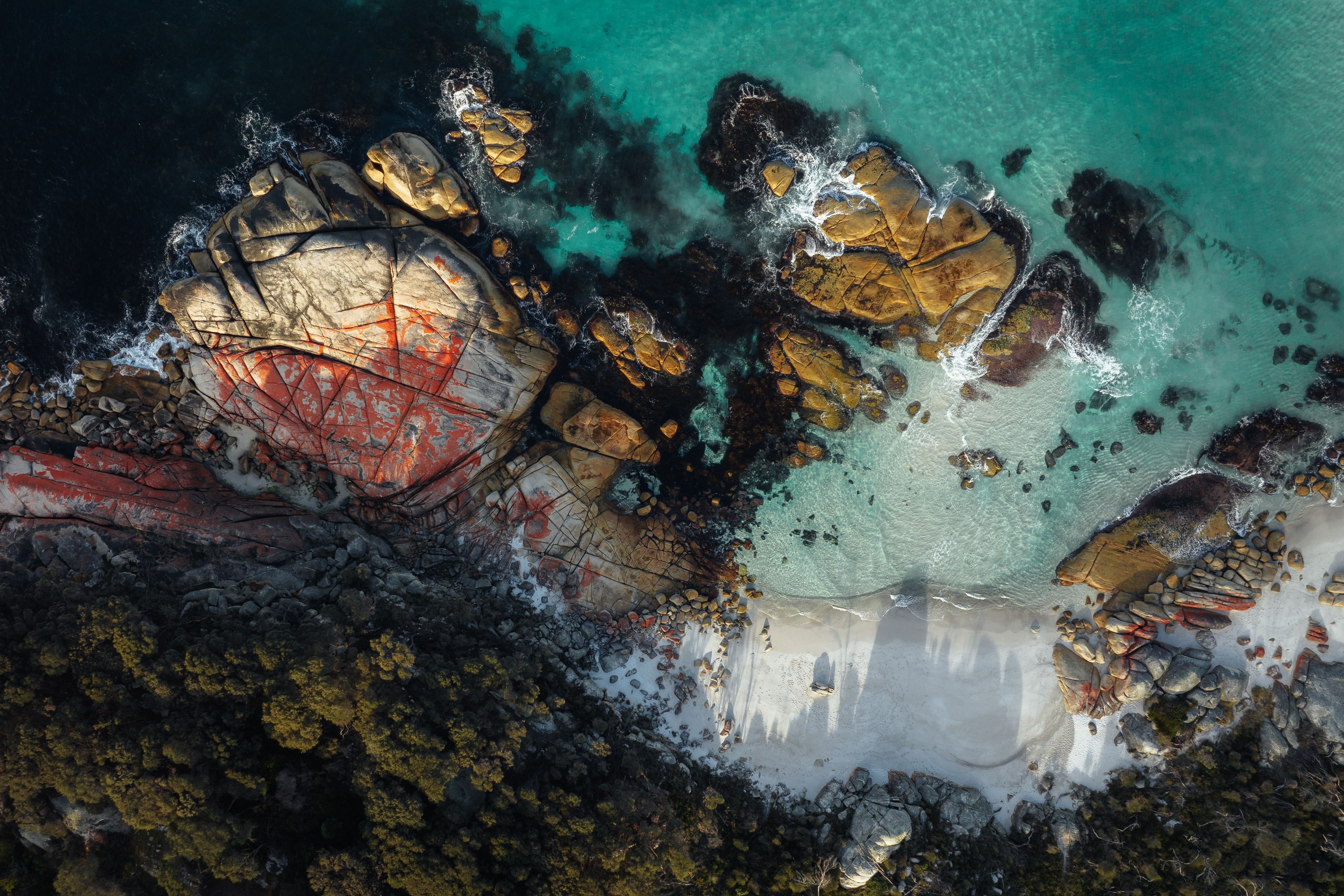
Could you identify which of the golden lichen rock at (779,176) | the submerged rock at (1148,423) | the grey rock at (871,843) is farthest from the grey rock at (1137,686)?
the golden lichen rock at (779,176)

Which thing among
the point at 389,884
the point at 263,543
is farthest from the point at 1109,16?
the point at 389,884

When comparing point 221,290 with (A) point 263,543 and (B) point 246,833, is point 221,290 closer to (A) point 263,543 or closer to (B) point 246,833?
(A) point 263,543

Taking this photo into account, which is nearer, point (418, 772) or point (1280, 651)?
point (418, 772)

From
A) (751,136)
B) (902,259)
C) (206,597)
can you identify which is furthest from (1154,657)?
(206,597)

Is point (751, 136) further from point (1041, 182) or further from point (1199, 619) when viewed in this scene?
point (1199, 619)

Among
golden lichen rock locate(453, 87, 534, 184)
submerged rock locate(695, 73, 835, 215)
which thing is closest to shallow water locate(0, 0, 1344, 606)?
submerged rock locate(695, 73, 835, 215)

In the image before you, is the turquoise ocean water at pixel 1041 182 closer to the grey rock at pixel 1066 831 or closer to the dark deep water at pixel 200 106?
the dark deep water at pixel 200 106

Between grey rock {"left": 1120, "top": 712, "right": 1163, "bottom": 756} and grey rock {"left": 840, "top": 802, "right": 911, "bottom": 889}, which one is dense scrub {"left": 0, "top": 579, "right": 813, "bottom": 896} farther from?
grey rock {"left": 1120, "top": 712, "right": 1163, "bottom": 756}
